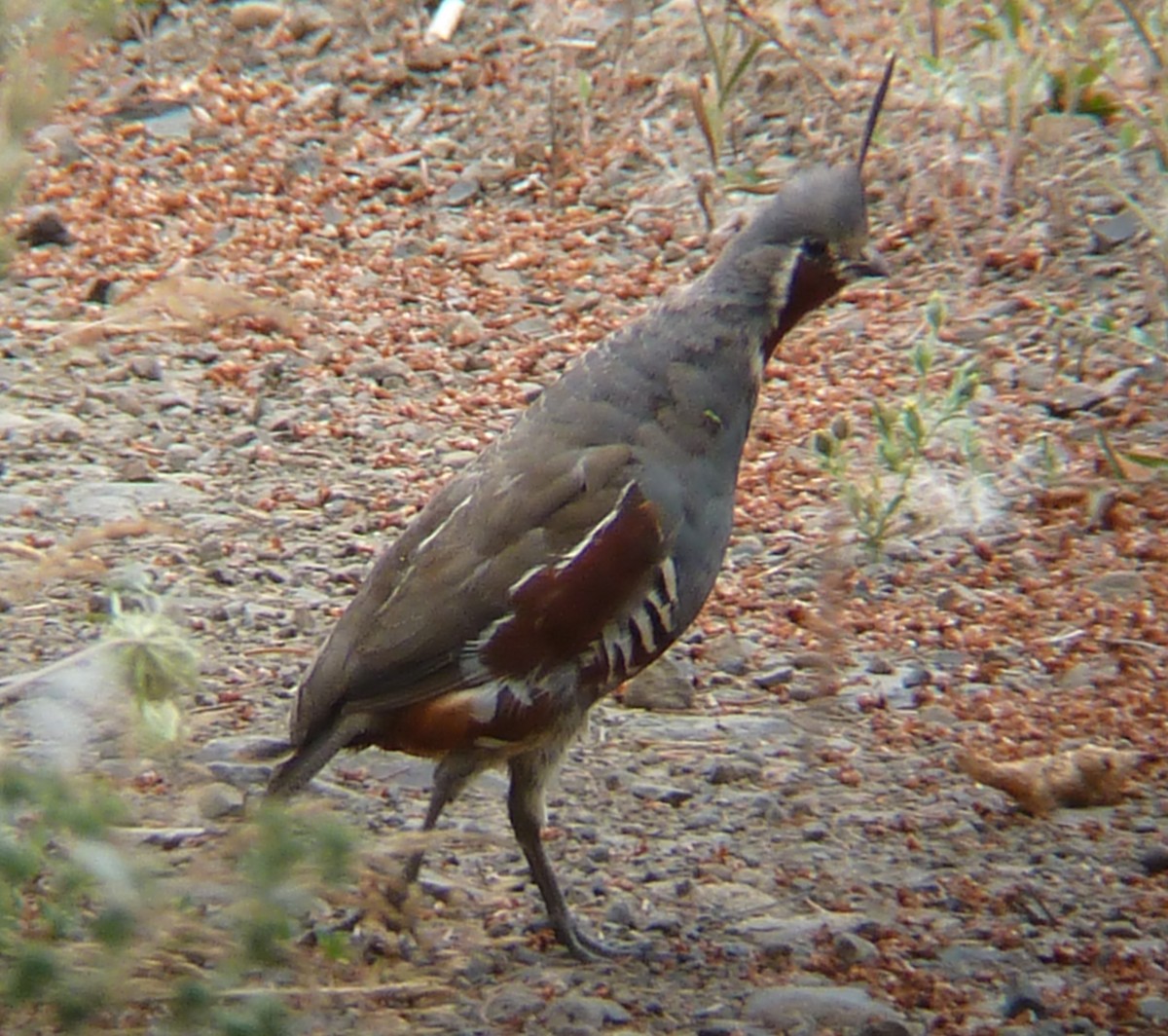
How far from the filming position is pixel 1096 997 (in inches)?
131

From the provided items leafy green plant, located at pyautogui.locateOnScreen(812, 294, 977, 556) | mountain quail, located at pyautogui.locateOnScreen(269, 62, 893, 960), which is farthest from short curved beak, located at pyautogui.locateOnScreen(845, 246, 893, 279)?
leafy green plant, located at pyautogui.locateOnScreen(812, 294, 977, 556)

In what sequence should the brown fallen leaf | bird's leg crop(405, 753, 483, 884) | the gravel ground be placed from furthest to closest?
the brown fallen leaf < bird's leg crop(405, 753, 483, 884) < the gravel ground

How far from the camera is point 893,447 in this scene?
469cm

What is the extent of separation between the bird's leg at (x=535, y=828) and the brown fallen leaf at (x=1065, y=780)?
901 millimetres

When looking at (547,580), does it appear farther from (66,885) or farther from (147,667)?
(66,885)

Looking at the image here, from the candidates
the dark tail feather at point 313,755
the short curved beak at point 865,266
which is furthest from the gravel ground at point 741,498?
the short curved beak at point 865,266

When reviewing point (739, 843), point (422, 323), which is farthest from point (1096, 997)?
point (422, 323)

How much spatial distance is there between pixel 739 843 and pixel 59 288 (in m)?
3.12

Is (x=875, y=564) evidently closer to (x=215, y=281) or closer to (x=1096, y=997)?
(x=1096, y=997)

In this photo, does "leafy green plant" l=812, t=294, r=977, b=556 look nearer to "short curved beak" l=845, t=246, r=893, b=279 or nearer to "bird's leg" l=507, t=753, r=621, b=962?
"short curved beak" l=845, t=246, r=893, b=279

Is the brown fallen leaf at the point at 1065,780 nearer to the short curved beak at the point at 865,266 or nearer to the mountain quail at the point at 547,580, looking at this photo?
the mountain quail at the point at 547,580

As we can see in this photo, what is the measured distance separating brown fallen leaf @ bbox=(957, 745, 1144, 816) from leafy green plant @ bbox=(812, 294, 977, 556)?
91 centimetres

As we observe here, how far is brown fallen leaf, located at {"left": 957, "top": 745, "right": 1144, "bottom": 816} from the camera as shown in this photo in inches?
155

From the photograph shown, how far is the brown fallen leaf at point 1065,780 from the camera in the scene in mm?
3926
